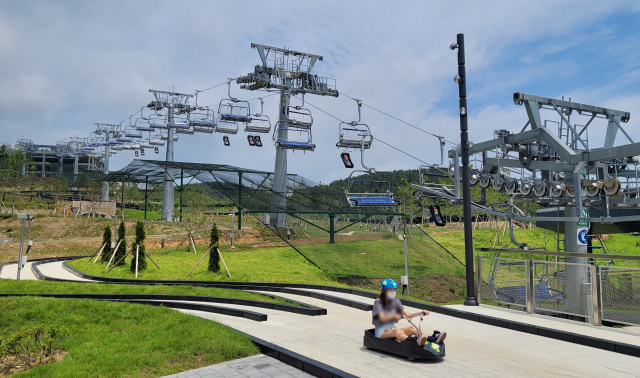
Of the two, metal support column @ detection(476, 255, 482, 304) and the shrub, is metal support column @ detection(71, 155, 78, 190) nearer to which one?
the shrub

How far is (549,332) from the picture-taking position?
9.20 m

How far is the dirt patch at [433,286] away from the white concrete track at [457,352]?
301 inches

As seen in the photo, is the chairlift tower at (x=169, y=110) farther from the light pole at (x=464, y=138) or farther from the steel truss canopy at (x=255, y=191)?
the light pole at (x=464, y=138)

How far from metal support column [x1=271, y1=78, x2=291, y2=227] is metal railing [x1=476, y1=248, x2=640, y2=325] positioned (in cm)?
1729

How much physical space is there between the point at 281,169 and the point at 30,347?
26071 mm

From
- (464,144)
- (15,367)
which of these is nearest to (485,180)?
(464,144)

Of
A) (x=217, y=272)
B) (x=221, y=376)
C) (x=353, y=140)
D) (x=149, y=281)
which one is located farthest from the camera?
(x=353, y=140)

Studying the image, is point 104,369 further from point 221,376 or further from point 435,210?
point 435,210

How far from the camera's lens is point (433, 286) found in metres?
19.7

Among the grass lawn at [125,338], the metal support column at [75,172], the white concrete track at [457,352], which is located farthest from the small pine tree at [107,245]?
the metal support column at [75,172]

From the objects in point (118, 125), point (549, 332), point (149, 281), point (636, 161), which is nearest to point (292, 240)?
point (149, 281)

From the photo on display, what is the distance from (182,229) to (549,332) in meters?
36.6

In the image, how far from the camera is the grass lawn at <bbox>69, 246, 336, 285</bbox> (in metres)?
19.9

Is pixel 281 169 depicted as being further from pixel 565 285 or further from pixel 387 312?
pixel 387 312
